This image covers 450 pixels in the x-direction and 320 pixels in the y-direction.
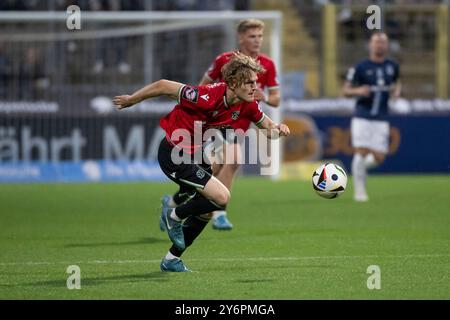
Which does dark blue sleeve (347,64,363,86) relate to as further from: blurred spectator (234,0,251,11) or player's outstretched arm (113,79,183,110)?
player's outstretched arm (113,79,183,110)

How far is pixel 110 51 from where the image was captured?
2077 cm

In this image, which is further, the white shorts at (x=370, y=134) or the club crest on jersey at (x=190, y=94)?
the white shorts at (x=370, y=134)

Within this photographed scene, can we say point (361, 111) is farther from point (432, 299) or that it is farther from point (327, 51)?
Answer: point (432, 299)

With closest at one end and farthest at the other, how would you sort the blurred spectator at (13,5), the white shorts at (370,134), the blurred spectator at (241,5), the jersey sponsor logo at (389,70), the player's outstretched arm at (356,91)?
the player's outstretched arm at (356,91)
the white shorts at (370,134)
the jersey sponsor logo at (389,70)
the blurred spectator at (13,5)
the blurred spectator at (241,5)

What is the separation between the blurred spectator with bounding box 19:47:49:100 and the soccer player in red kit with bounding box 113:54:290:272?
39.4 feet

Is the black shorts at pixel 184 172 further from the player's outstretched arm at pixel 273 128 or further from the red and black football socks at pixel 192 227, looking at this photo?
the player's outstretched arm at pixel 273 128

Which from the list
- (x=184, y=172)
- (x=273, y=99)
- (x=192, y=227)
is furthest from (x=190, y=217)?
(x=273, y=99)

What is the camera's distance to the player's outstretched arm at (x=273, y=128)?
8.49m

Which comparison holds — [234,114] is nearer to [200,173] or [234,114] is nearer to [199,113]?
[199,113]

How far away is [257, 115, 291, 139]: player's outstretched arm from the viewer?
849 cm

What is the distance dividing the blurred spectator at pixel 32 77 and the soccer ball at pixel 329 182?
1181 cm

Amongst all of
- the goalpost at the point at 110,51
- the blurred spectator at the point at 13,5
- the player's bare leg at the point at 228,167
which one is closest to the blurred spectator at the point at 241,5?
the goalpost at the point at 110,51

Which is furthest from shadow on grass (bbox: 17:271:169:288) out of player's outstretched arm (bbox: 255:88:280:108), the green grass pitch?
player's outstretched arm (bbox: 255:88:280:108)

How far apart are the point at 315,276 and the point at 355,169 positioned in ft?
25.0
